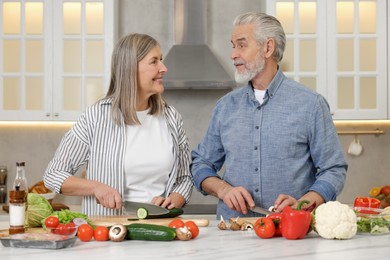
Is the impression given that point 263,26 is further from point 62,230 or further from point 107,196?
point 62,230

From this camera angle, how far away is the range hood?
5.18 meters

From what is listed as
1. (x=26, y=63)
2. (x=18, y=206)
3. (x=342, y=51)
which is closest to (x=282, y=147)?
(x=18, y=206)

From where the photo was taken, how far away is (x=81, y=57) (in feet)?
17.0

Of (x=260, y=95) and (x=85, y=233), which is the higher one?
(x=260, y=95)

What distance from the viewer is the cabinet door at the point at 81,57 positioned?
17.0ft

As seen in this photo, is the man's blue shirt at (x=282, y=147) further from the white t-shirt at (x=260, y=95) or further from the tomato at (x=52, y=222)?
the tomato at (x=52, y=222)

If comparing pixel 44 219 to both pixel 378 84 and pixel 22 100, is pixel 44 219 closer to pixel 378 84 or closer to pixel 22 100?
pixel 22 100

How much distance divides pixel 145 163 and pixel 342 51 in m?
2.53

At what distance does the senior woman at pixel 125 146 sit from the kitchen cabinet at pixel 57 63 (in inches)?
79.6

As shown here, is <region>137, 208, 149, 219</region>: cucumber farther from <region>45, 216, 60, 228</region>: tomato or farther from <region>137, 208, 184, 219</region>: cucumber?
<region>45, 216, 60, 228</region>: tomato

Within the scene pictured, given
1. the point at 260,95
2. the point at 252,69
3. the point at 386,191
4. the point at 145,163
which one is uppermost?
the point at 252,69

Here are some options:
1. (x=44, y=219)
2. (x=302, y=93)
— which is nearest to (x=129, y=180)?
(x=44, y=219)

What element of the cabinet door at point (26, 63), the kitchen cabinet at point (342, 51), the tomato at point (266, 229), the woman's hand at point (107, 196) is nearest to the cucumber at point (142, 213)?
the woman's hand at point (107, 196)

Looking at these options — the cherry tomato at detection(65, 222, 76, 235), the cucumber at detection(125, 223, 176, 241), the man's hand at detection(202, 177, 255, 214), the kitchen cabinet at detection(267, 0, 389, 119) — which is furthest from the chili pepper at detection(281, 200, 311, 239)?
the kitchen cabinet at detection(267, 0, 389, 119)
